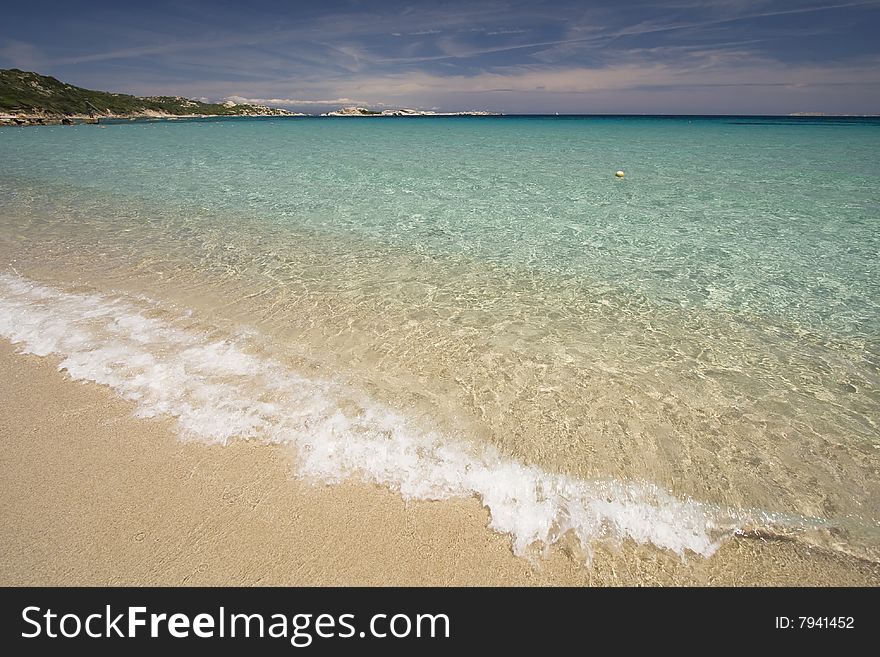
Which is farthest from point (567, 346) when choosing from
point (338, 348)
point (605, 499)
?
point (338, 348)

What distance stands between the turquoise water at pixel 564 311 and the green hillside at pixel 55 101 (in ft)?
300

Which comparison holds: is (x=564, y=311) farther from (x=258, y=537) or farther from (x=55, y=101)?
(x=55, y=101)

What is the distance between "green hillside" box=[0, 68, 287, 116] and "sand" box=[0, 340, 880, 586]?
9956 cm

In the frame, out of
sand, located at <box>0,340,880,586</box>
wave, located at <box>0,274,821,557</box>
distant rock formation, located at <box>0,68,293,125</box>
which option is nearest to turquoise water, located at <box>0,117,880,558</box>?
wave, located at <box>0,274,821,557</box>

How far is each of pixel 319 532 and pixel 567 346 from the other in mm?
4055

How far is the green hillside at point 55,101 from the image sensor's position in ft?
252

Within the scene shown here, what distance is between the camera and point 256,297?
7.24m

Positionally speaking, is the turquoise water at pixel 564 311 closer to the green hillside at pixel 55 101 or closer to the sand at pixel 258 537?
the sand at pixel 258 537

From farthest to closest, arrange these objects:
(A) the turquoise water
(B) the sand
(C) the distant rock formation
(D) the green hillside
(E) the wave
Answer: (D) the green hillside
(C) the distant rock formation
(A) the turquoise water
(E) the wave
(B) the sand

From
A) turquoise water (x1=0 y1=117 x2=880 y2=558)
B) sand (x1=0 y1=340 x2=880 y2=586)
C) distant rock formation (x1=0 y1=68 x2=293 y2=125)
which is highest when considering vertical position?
distant rock formation (x1=0 y1=68 x2=293 y2=125)

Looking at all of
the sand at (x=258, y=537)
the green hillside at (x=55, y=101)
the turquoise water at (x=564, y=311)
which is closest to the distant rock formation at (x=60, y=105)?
the green hillside at (x=55, y=101)

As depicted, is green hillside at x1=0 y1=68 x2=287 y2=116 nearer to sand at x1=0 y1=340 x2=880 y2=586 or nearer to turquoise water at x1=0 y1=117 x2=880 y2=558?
turquoise water at x1=0 y1=117 x2=880 y2=558

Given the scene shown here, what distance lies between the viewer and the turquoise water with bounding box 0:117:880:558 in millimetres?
4078

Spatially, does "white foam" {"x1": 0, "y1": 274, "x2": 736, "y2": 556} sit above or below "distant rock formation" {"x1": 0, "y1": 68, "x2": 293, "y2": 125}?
below
